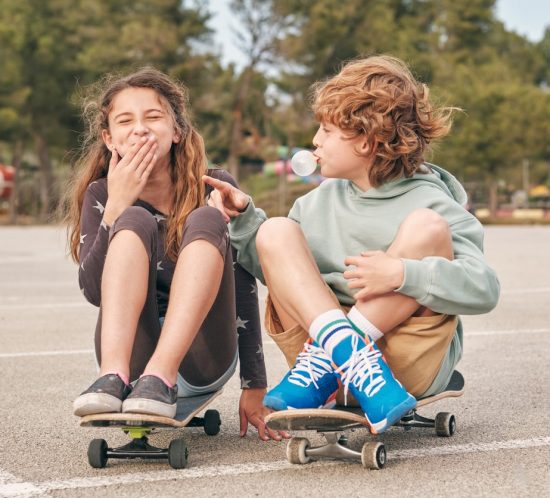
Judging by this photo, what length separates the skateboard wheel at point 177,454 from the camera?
3082mm

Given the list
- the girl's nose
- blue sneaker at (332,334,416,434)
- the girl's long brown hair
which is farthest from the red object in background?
blue sneaker at (332,334,416,434)

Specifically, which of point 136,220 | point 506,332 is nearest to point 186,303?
point 136,220

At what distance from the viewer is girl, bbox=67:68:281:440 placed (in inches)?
121

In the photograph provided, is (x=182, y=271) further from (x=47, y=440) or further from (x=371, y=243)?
(x=47, y=440)

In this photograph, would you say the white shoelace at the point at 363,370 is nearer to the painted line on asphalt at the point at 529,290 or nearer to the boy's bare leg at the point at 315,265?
the boy's bare leg at the point at 315,265

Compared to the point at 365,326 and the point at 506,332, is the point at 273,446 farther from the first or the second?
the point at 506,332

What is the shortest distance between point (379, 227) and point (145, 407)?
1.02 m

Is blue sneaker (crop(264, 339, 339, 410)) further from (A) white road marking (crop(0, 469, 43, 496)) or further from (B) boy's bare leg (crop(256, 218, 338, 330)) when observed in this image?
(A) white road marking (crop(0, 469, 43, 496))

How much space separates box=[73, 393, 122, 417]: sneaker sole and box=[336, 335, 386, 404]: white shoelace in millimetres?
672

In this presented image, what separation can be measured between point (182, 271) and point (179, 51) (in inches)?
1656

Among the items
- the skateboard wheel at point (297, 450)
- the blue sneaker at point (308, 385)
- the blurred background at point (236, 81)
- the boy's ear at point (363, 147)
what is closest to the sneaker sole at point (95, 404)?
the blue sneaker at point (308, 385)

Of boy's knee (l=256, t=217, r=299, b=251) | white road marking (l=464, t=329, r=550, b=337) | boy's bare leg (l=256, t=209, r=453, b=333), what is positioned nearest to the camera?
boy's bare leg (l=256, t=209, r=453, b=333)

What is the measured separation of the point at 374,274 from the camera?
307cm

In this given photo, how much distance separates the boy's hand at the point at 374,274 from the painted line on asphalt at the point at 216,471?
558mm
